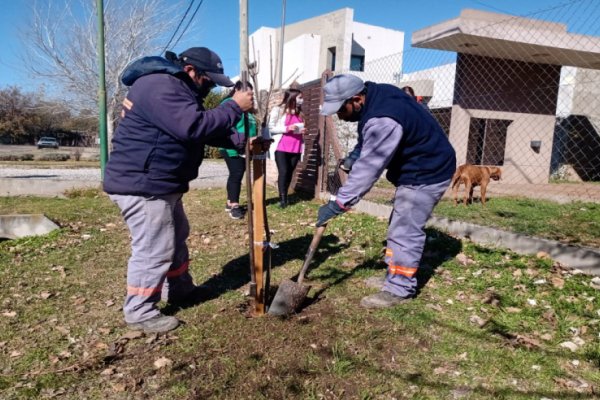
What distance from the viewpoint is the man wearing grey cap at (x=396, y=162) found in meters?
3.06

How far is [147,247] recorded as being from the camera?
2893mm

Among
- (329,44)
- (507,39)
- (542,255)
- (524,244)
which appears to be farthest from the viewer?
(329,44)

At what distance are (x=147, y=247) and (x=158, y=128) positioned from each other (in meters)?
0.75

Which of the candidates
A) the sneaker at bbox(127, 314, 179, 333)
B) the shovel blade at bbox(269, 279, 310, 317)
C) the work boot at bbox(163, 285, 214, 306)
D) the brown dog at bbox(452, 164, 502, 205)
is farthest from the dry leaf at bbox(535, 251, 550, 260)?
the sneaker at bbox(127, 314, 179, 333)

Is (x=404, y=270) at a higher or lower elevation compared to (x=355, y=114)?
lower

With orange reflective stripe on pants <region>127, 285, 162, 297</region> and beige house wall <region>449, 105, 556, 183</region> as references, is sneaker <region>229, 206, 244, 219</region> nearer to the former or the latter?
orange reflective stripe on pants <region>127, 285, 162, 297</region>

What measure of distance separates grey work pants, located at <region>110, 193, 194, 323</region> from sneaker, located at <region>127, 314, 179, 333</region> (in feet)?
0.10

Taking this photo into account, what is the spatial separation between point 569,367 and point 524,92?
1032 cm

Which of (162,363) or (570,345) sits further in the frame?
(570,345)

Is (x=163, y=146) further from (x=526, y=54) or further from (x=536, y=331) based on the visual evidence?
(x=526, y=54)

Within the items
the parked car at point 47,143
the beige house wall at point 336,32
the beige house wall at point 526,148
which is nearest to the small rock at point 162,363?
the beige house wall at point 526,148

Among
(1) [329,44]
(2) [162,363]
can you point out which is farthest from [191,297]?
(1) [329,44]

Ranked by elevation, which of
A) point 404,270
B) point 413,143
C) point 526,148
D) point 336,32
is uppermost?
point 336,32

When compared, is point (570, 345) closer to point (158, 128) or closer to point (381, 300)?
point (381, 300)
